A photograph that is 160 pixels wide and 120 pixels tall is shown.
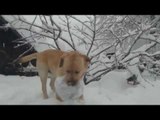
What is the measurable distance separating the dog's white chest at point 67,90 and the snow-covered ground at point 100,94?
10 cm

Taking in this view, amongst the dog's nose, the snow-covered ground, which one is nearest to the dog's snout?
the dog's nose

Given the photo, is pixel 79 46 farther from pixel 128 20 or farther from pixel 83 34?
pixel 128 20

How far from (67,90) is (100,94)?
0.58 meters

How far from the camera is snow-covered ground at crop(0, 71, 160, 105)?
195 centimetres

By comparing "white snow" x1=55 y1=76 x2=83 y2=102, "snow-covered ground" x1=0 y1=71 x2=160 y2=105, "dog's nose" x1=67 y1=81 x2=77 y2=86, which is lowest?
"snow-covered ground" x1=0 y1=71 x2=160 y2=105

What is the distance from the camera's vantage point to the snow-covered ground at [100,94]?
1949mm

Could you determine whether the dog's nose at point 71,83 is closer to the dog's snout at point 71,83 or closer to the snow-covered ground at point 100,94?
the dog's snout at point 71,83

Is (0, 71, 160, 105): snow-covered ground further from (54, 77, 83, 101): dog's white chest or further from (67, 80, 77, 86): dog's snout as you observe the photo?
(67, 80, 77, 86): dog's snout

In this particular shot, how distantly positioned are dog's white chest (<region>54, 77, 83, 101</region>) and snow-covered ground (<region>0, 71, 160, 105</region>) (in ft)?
0.31

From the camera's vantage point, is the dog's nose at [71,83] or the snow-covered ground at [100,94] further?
the snow-covered ground at [100,94]

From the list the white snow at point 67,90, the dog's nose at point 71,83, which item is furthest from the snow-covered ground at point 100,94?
the dog's nose at point 71,83

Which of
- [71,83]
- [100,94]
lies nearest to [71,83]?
[71,83]

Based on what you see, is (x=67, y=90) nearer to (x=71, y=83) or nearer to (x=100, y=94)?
(x=71, y=83)
